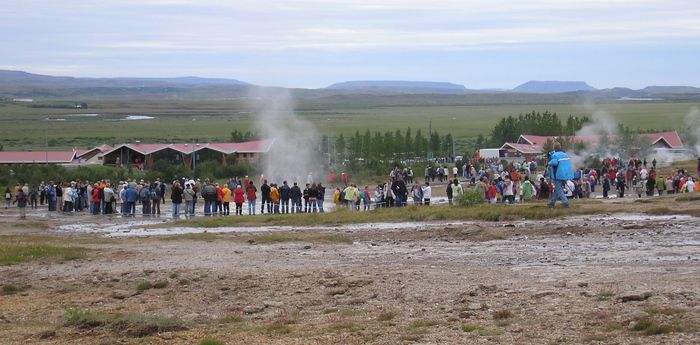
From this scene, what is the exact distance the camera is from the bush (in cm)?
3158

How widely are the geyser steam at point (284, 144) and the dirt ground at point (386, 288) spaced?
31.4 metres

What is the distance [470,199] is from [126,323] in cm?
1871

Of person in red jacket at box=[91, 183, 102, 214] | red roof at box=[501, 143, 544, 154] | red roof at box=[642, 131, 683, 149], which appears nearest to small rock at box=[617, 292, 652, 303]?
person in red jacket at box=[91, 183, 102, 214]

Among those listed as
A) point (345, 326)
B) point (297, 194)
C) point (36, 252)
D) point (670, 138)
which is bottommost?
point (36, 252)

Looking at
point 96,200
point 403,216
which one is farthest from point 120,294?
point 96,200

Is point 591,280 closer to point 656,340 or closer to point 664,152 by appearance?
point 656,340

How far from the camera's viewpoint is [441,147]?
96.9 metres

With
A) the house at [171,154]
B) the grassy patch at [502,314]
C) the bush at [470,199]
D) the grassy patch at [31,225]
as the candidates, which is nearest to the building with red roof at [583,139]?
the house at [171,154]

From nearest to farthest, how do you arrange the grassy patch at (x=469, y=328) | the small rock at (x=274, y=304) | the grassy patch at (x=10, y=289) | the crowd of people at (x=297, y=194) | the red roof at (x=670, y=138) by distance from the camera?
the grassy patch at (x=469, y=328) → the small rock at (x=274, y=304) → the grassy patch at (x=10, y=289) → the crowd of people at (x=297, y=194) → the red roof at (x=670, y=138)

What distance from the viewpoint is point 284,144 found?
3095 inches

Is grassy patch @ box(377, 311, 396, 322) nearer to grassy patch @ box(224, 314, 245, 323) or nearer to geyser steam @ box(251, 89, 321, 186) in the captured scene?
grassy patch @ box(224, 314, 245, 323)

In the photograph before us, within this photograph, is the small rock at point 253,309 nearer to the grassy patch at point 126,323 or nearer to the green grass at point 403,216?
the grassy patch at point 126,323

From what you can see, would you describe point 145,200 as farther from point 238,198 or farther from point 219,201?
point 238,198

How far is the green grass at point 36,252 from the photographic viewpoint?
22547mm
